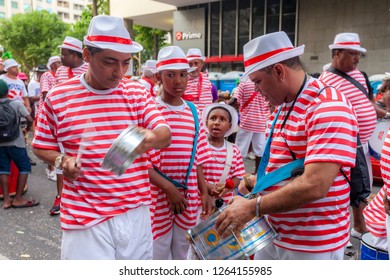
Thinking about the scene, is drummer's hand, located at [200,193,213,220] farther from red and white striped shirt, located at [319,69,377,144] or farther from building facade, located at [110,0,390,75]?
building facade, located at [110,0,390,75]

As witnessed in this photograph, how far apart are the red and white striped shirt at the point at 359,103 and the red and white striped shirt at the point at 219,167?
1.76 metres

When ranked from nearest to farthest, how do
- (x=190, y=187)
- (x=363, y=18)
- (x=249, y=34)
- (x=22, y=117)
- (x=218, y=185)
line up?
(x=190, y=187) < (x=218, y=185) < (x=22, y=117) < (x=363, y=18) < (x=249, y=34)

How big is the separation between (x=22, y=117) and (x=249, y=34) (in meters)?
18.4

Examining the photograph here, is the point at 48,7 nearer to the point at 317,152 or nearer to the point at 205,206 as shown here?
the point at 205,206

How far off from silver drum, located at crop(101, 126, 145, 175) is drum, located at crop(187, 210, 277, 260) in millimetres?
593

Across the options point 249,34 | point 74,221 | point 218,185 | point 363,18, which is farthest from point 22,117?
point 249,34

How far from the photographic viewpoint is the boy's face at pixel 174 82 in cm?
313

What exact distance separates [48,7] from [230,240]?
91.2 metres

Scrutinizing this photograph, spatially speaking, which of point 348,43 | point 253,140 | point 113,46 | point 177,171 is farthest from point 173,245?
point 253,140

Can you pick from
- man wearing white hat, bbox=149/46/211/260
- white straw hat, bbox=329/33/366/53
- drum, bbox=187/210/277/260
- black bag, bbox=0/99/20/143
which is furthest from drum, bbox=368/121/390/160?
black bag, bbox=0/99/20/143

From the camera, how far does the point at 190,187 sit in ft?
10.1

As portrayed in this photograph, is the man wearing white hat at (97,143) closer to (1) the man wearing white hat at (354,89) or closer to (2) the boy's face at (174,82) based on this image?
(2) the boy's face at (174,82)

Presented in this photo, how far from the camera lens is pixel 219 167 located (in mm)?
3553

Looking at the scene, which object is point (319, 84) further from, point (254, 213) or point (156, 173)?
point (156, 173)
